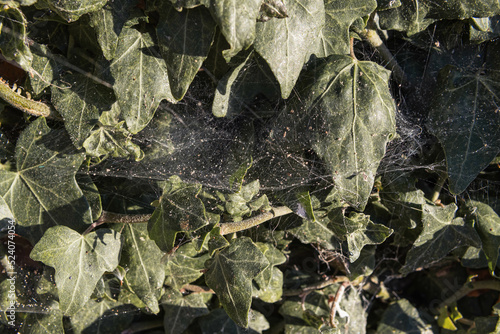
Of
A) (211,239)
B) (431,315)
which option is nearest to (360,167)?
(211,239)

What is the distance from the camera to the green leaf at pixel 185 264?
5.23ft

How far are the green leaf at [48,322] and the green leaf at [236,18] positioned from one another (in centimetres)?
124

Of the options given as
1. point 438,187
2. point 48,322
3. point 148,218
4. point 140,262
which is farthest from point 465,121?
point 48,322

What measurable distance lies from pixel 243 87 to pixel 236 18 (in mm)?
346

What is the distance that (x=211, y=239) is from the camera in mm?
1407

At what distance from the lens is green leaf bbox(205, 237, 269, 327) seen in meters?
1.34

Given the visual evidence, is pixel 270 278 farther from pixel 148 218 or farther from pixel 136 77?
pixel 136 77

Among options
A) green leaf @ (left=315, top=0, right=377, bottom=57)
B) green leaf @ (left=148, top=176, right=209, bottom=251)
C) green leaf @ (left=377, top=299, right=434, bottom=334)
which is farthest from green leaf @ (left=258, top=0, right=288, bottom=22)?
green leaf @ (left=377, top=299, right=434, bottom=334)

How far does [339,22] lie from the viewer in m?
1.34

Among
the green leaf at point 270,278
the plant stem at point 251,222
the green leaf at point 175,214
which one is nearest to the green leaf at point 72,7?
the green leaf at point 175,214

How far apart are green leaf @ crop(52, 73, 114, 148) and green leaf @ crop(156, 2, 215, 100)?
11.7 inches

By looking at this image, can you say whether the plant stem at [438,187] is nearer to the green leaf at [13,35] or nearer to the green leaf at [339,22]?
the green leaf at [339,22]

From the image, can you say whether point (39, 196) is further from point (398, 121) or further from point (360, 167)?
point (398, 121)

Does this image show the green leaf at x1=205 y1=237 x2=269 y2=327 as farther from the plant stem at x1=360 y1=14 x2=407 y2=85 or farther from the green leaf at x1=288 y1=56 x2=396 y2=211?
the plant stem at x1=360 y1=14 x2=407 y2=85
